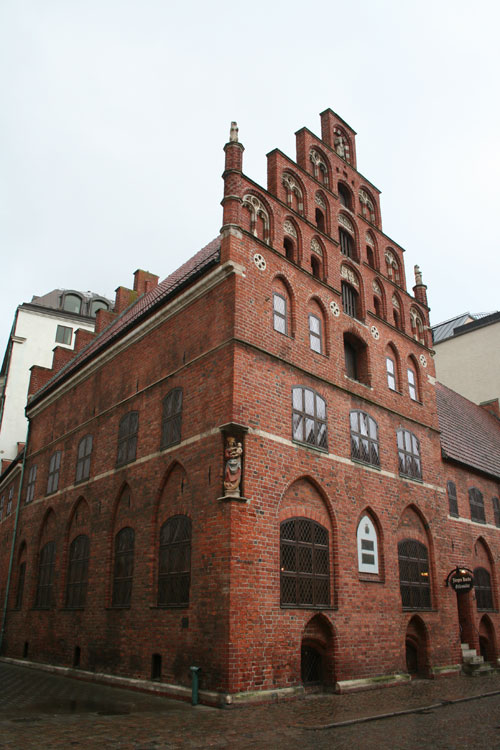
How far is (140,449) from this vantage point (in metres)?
16.3

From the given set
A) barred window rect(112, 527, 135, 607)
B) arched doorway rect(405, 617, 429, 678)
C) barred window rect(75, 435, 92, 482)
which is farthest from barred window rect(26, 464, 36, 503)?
arched doorway rect(405, 617, 429, 678)

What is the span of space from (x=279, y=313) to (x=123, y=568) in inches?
309

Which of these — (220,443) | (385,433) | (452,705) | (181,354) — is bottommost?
(452,705)

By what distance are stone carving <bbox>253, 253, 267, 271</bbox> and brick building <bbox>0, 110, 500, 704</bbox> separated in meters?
0.04

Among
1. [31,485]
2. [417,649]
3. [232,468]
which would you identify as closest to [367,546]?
[417,649]

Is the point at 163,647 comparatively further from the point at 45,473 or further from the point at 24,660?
the point at 45,473

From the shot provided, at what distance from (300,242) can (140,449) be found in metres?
7.24

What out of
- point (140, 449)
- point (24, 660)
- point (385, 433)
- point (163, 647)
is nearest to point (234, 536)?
point (163, 647)

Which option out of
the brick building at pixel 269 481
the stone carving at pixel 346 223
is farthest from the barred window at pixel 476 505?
the stone carving at pixel 346 223

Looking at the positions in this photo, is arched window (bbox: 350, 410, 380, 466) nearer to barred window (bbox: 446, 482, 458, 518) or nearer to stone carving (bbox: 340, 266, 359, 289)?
Result: stone carving (bbox: 340, 266, 359, 289)

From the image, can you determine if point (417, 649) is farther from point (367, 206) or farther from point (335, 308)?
point (367, 206)

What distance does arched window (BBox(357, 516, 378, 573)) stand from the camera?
1531cm

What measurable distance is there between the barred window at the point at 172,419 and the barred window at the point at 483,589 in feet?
41.1

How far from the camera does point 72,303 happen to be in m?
43.8
